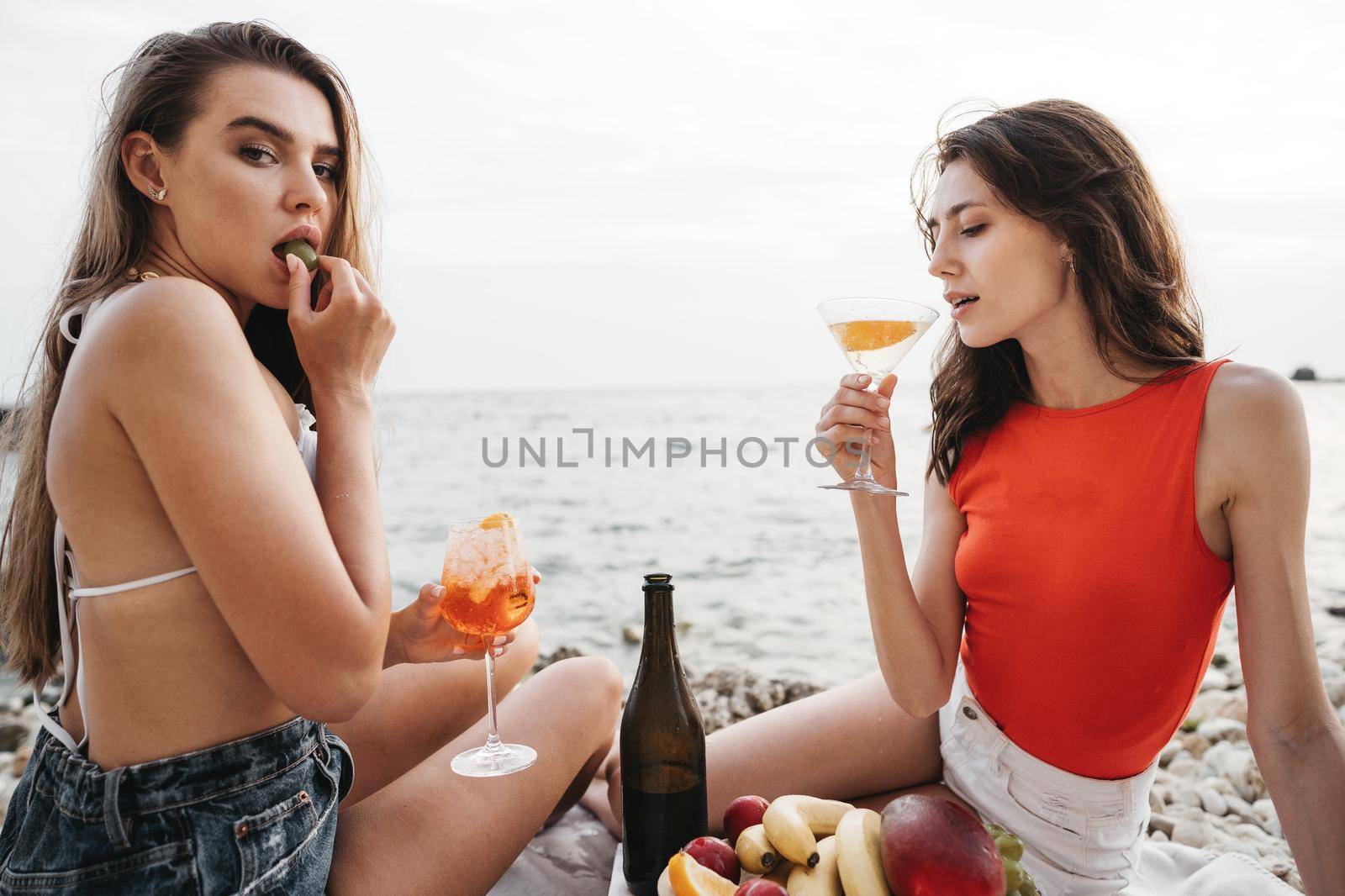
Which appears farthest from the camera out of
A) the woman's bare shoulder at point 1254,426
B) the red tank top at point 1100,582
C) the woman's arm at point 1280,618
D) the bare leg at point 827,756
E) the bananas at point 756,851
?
the bare leg at point 827,756

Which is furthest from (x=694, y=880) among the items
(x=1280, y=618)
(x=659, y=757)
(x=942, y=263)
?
(x=942, y=263)

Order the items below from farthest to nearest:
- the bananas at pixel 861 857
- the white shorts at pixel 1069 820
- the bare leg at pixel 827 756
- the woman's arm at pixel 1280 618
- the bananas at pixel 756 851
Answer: the bare leg at pixel 827 756 → the white shorts at pixel 1069 820 → the woman's arm at pixel 1280 618 → the bananas at pixel 756 851 → the bananas at pixel 861 857

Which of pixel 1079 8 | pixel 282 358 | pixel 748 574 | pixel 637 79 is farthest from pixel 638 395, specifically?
pixel 282 358

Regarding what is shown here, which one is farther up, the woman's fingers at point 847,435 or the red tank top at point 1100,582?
the woman's fingers at point 847,435

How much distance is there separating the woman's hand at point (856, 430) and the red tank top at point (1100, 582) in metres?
0.40

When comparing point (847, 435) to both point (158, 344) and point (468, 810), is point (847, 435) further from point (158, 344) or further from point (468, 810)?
point (158, 344)

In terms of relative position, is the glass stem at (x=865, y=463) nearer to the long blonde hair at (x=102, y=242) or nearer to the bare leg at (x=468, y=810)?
the bare leg at (x=468, y=810)

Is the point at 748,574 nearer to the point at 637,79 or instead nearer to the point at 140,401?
the point at 140,401

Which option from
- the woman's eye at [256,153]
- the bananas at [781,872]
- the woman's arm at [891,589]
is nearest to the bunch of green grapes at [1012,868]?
the bananas at [781,872]

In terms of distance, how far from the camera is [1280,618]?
2.03 meters

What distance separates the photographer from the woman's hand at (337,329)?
1801 millimetres

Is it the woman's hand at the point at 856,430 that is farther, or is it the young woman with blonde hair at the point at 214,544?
the woman's hand at the point at 856,430

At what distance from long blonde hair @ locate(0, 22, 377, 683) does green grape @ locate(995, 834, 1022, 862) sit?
6.61 feet

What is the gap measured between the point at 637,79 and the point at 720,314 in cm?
941
